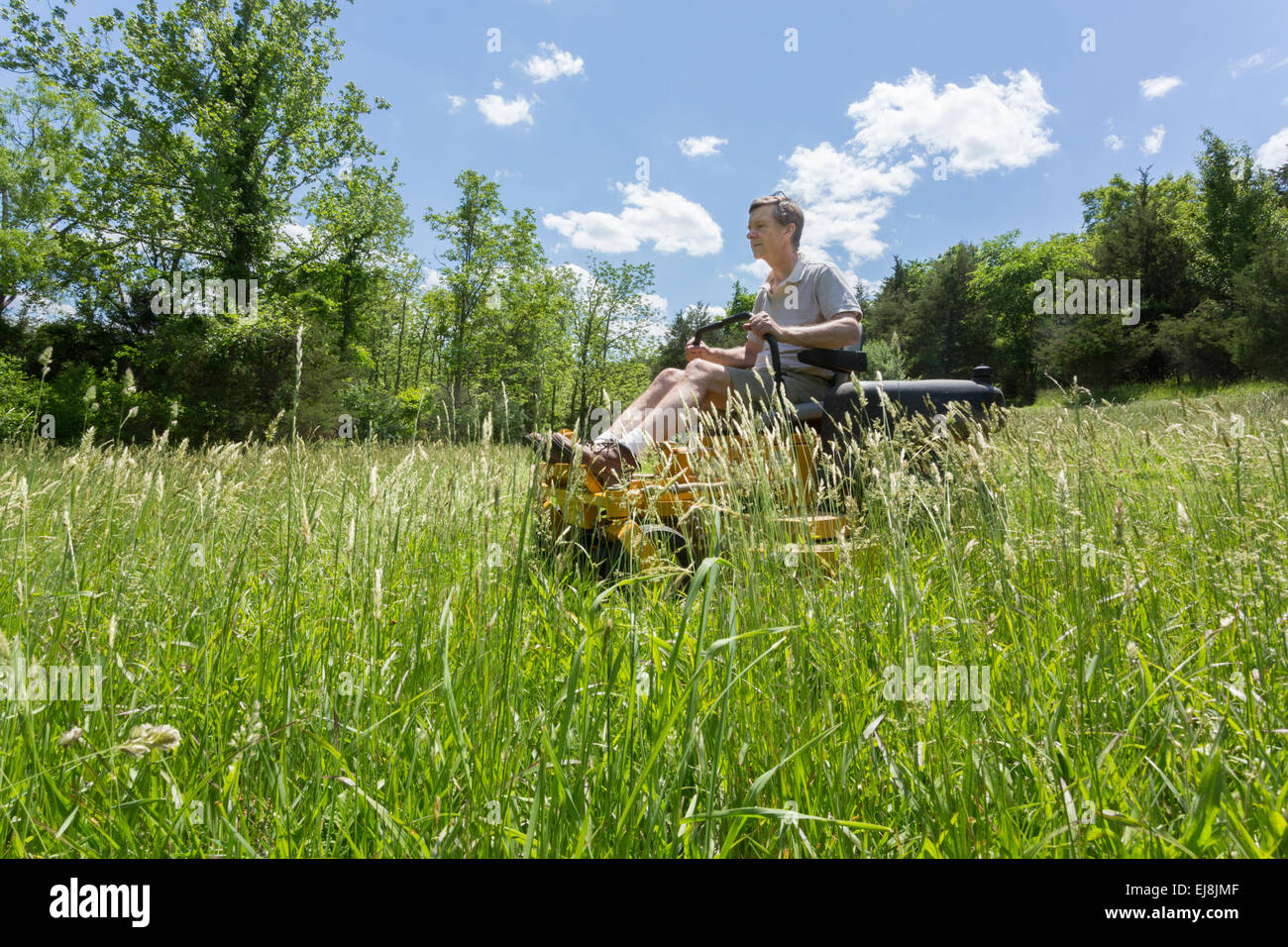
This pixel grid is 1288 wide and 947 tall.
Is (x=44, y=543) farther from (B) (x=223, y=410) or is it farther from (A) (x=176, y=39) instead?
(A) (x=176, y=39)

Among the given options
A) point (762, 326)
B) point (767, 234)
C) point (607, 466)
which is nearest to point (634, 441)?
point (607, 466)

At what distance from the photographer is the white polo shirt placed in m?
3.50

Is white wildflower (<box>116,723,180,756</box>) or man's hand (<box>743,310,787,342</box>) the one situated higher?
man's hand (<box>743,310,787,342</box>)

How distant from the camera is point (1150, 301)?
3042 centimetres

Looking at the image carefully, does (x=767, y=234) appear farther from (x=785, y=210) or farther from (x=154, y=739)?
(x=154, y=739)

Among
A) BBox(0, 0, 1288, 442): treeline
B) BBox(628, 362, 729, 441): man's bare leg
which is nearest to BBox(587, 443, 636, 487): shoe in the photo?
BBox(628, 362, 729, 441): man's bare leg

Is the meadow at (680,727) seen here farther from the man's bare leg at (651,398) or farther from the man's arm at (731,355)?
the man's arm at (731,355)

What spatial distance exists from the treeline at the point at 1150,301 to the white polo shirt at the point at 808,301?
13.8m

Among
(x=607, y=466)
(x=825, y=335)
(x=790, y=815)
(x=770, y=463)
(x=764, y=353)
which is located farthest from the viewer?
(x=764, y=353)

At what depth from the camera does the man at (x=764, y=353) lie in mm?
2869

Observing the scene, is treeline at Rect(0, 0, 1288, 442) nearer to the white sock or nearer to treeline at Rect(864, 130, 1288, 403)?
treeline at Rect(864, 130, 1288, 403)

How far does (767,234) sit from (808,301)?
560mm

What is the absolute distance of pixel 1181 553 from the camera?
2.07m

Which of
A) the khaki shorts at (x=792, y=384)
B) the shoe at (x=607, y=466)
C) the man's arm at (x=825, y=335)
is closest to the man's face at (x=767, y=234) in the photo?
the man's arm at (x=825, y=335)
